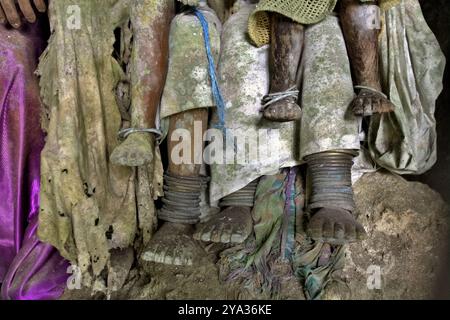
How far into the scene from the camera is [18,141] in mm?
1675

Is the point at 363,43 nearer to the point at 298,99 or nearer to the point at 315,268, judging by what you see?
the point at 298,99

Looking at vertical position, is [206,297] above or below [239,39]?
below

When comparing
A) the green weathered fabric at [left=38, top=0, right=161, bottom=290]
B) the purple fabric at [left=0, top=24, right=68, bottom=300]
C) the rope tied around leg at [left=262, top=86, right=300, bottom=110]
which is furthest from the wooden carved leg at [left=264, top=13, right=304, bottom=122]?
the purple fabric at [left=0, top=24, right=68, bottom=300]

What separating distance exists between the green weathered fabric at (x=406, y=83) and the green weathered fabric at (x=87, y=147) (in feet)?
2.70

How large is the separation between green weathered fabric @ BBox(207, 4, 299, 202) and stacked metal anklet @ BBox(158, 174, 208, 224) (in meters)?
0.09

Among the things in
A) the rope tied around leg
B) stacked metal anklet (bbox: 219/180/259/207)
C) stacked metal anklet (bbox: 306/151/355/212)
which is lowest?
stacked metal anklet (bbox: 219/180/259/207)

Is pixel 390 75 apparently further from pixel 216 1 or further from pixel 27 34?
pixel 27 34

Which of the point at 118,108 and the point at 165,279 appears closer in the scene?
the point at 165,279

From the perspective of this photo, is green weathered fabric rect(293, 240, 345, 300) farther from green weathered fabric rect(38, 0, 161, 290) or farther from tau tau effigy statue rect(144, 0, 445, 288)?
green weathered fabric rect(38, 0, 161, 290)

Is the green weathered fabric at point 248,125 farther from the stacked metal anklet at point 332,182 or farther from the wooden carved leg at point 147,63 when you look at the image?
the wooden carved leg at point 147,63

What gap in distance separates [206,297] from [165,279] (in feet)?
0.50

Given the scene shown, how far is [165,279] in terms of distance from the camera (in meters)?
1.38

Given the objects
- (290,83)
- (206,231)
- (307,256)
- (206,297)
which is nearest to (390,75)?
(290,83)

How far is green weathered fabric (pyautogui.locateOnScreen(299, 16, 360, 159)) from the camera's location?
137 cm
